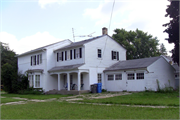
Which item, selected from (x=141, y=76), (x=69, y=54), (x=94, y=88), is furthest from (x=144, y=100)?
(x=69, y=54)

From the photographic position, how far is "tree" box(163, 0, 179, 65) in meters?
18.3

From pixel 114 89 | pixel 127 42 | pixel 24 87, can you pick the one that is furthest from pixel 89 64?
pixel 127 42

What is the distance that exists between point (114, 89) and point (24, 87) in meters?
12.4

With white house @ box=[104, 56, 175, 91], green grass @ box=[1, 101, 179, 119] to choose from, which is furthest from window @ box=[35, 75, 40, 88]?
green grass @ box=[1, 101, 179, 119]

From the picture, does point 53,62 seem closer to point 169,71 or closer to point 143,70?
point 143,70

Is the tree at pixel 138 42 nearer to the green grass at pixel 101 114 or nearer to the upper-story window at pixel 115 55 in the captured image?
the upper-story window at pixel 115 55

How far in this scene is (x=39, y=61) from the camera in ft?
90.6

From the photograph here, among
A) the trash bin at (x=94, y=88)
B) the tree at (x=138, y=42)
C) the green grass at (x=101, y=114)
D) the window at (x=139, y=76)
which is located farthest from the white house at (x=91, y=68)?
the tree at (x=138, y=42)

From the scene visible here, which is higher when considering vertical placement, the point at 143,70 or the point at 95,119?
the point at 143,70

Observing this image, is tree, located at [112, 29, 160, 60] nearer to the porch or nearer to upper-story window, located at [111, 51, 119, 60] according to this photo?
upper-story window, located at [111, 51, 119, 60]

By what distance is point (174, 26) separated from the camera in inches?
731

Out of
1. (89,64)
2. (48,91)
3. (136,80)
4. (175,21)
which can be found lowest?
(48,91)

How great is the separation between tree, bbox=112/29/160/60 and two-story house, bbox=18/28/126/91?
47.6 feet

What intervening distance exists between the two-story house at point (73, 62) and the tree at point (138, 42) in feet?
47.6
